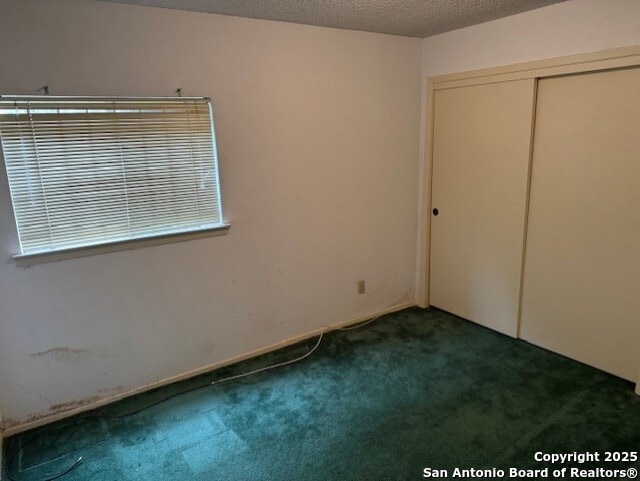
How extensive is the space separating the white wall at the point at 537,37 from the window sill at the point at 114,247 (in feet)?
6.74

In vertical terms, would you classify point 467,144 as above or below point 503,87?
below

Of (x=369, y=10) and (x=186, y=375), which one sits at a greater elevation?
(x=369, y=10)

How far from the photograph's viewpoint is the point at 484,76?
3021mm

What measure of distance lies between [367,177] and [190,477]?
7.69 ft

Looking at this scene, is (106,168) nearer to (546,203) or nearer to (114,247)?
(114,247)

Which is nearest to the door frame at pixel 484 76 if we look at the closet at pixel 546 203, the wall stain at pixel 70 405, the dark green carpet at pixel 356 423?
the closet at pixel 546 203

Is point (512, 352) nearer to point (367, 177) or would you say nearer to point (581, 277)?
point (581, 277)

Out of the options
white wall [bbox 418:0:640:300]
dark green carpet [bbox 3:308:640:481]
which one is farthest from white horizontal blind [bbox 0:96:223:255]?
white wall [bbox 418:0:640:300]

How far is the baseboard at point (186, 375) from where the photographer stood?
2.35 m

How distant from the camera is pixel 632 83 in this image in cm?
236

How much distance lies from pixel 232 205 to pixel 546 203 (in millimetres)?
2114

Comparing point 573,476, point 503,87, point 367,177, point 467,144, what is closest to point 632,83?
point 503,87

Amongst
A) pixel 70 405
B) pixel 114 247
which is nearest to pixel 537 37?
pixel 114 247

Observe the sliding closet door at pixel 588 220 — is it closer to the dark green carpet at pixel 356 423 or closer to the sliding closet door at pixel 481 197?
the sliding closet door at pixel 481 197
